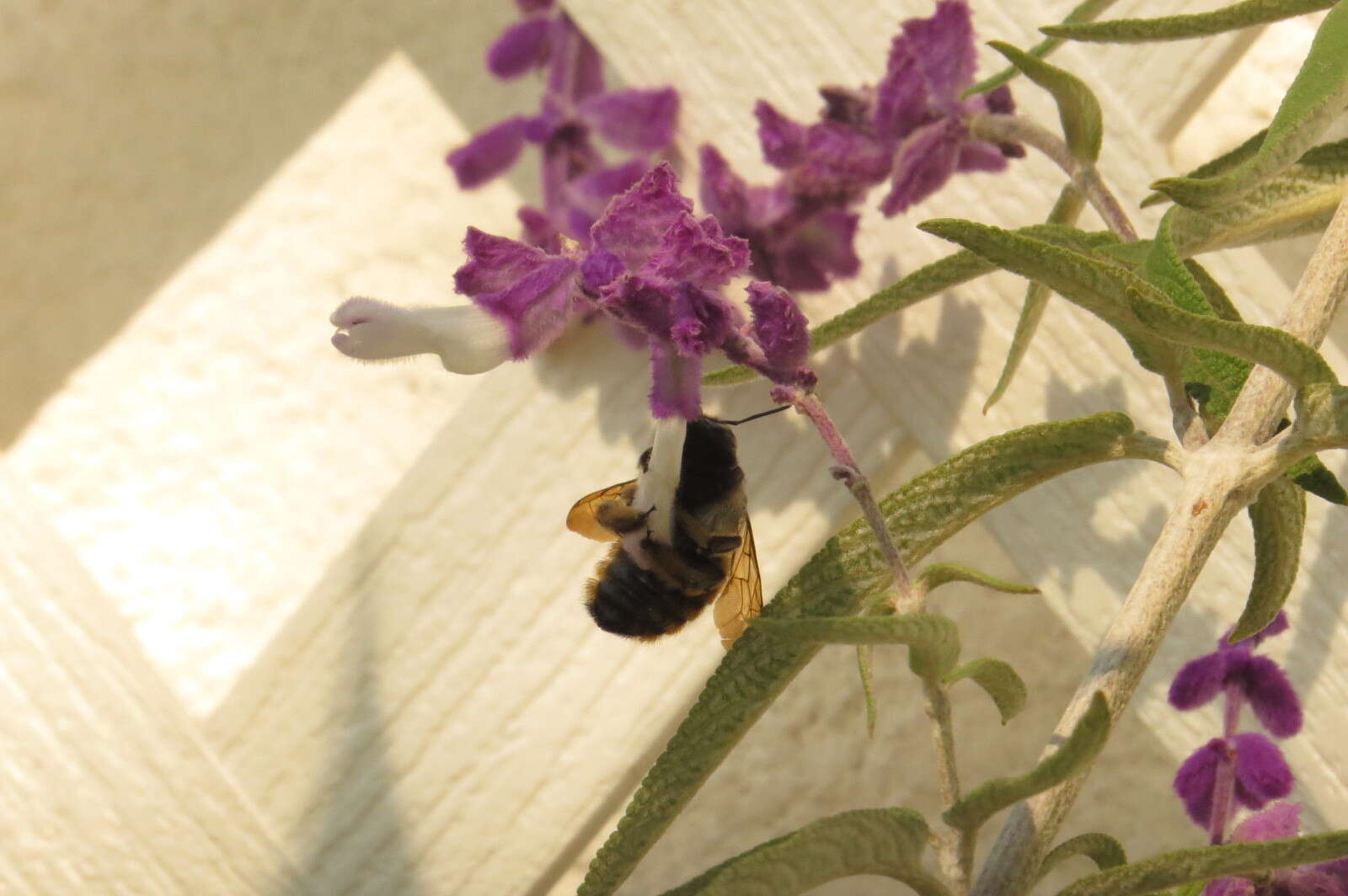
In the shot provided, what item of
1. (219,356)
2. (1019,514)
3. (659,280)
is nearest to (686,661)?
(1019,514)

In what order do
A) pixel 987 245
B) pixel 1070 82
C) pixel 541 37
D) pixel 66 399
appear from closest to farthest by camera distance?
pixel 987 245
pixel 1070 82
pixel 541 37
pixel 66 399

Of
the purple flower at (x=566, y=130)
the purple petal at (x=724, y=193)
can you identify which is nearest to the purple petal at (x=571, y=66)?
the purple flower at (x=566, y=130)

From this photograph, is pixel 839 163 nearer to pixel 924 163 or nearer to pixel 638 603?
pixel 924 163

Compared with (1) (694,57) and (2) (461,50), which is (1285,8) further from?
(2) (461,50)

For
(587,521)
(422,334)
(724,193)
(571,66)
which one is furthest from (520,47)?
(422,334)

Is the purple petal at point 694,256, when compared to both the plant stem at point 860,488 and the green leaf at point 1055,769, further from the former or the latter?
the green leaf at point 1055,769

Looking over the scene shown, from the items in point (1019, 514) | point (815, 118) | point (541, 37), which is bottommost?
point (1019, 514)
